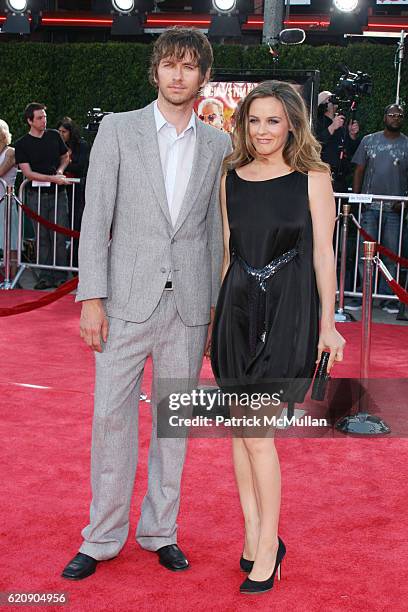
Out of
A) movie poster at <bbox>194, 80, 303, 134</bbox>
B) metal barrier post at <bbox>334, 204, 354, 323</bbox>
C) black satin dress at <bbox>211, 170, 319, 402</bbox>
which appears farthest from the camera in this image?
metal barrier post at <bbox>334, 204, 354, 323</bbox>

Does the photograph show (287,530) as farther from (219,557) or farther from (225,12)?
(225,12)

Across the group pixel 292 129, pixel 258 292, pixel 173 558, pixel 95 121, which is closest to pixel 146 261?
pixel 258 292

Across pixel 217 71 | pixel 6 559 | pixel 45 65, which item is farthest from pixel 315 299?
pixel 45 65

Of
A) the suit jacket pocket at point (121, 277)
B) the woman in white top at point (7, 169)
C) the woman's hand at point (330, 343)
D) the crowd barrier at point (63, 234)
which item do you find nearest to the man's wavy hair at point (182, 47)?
the suit jacket pocket at point (121, 277)

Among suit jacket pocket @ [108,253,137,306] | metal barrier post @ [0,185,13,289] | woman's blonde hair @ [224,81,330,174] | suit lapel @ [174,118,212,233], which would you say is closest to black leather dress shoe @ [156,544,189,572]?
suit jacket pocket @ [108,253,137,306]

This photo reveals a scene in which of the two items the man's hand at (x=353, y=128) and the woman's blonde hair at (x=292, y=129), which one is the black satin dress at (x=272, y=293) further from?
the man's hand at (x=353, y=128)

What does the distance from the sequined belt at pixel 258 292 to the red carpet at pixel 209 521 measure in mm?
793

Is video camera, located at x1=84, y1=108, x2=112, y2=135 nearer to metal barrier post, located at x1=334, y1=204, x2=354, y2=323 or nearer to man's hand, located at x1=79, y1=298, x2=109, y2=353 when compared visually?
metal barrier post, located at x1=334, y1=204, x2=354, y2=323

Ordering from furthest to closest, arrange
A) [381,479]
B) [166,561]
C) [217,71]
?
[217,71] < [381,479] < [166,561]

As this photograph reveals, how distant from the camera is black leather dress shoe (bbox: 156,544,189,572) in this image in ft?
10.7

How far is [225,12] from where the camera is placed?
11.2 m

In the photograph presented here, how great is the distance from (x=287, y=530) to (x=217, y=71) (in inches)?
170

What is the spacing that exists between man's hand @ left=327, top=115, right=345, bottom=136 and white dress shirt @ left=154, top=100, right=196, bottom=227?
628 cm

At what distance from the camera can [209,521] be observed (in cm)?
372
